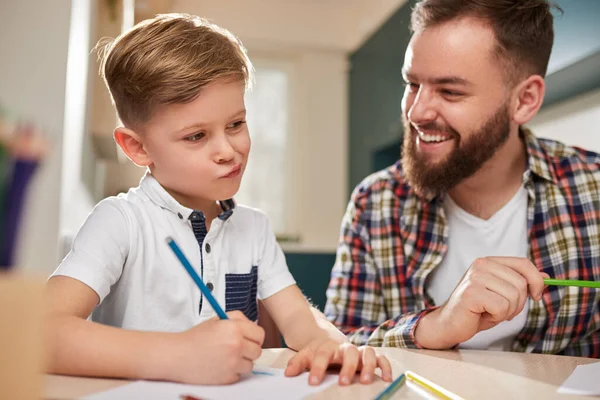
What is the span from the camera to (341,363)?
2.18ft

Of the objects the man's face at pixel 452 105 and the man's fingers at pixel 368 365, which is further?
the man's face at pixel 452 105

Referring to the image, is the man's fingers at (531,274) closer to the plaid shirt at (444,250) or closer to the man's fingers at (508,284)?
the man's fingers at (508,284)

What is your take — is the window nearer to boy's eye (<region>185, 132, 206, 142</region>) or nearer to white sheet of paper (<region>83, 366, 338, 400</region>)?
boy's eye (<region>185, 132, 206, 142</region>)

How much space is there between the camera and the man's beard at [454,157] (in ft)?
4.68

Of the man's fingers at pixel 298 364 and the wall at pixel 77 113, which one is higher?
the wall at pixel 77 113

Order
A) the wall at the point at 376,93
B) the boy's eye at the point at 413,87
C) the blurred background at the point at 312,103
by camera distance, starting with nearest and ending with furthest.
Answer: the boy's eye at the point at 413,87 < the wall at the point at 376,93 < the blurred background at the point at 312,103

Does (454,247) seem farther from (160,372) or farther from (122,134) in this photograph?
(160,372)

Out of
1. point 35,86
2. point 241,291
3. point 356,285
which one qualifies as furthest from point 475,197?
point 35,86


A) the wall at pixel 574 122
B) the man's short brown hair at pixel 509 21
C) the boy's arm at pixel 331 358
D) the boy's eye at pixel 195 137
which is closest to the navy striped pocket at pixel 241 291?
the boy's arm at pixel 331 358

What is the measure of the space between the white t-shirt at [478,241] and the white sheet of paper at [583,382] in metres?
0.66

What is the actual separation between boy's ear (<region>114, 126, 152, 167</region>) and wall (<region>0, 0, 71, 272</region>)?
0.17 m

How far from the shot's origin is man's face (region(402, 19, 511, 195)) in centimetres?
145

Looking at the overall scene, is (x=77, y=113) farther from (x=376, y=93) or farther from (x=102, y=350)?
(x=376, y=93)

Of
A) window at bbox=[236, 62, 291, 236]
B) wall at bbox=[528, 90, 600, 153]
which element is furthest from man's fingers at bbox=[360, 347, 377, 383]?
window at bbox=[236, 62, 291, 236]
